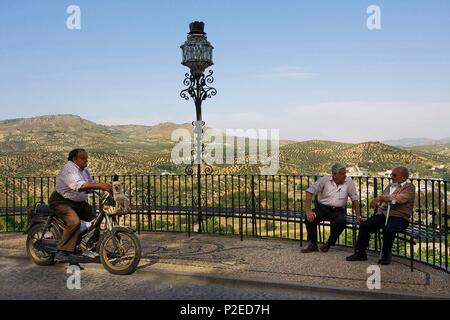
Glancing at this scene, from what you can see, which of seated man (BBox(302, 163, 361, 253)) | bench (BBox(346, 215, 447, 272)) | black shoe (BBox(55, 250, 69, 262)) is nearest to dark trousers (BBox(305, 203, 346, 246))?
seated man (BBox(302, 163, 361, 253))

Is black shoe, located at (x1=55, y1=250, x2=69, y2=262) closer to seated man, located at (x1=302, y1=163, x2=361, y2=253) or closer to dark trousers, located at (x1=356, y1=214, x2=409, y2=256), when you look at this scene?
seated man, located at (x1=302, y1=163, x2=361, y2=253)

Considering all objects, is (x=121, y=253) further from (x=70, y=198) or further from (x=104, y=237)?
(x=70, y=198)

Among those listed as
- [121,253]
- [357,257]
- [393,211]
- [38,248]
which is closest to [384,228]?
[393,211]

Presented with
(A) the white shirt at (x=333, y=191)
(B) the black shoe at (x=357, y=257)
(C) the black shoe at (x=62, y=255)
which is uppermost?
(A) the white shirt at (x=333, y=191)

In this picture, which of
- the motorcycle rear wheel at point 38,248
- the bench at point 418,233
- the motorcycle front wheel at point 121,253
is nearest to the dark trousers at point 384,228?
the bench at point 418,233

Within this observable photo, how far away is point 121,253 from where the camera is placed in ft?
24.1

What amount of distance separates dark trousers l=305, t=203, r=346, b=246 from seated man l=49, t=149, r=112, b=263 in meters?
4.04

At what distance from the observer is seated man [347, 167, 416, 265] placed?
7570 mm

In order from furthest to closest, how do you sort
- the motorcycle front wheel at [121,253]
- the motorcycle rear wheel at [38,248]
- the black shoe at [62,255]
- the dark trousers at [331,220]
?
the dark trousers at [331,220] < the motorcycle rear wheel at [38,248] < the black shoe at [62,255] < the motorcycle front wheel at [121,253]

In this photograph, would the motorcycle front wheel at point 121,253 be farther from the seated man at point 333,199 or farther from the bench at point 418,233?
the bench at point 418,233

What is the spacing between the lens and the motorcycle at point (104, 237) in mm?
7242

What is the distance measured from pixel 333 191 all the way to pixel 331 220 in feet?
1.74

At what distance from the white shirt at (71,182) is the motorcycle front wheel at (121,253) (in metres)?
0.87
